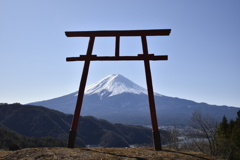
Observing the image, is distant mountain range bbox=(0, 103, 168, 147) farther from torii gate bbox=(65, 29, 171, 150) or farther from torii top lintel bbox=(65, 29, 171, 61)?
torii top lintel bbox=(65, 29, 171, 61)

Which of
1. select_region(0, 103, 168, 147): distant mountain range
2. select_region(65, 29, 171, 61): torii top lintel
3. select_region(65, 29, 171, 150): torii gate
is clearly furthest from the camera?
select_region(0, 103, 168, 147): distant mountain range

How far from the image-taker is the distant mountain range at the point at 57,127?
66.4 m

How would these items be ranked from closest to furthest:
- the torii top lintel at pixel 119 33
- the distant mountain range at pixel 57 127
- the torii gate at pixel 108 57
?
the torii gate at pixel 108 57 → the torii top lintel at pixel 119 33 → the distant mountain range at pixel 57 127

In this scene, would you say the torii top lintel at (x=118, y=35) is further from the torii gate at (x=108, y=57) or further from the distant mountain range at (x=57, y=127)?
the distant mountain range at (x=57, y=127)

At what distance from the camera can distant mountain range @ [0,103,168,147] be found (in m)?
66.4

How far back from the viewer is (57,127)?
67.4 metres

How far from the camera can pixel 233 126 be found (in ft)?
77.4

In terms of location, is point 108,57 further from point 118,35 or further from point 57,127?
point 57,127

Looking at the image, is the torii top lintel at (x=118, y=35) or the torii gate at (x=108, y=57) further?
the torii top lintel at (x=118, y=35)

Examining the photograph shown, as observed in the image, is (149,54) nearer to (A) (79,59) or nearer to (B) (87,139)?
(A) (79,59)

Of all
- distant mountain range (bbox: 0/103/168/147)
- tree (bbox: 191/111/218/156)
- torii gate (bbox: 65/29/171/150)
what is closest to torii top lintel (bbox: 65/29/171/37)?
torii gate (bbox: 65/29/171/150)

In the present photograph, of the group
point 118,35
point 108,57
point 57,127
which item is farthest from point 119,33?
point 57,127

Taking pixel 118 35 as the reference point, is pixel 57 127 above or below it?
below

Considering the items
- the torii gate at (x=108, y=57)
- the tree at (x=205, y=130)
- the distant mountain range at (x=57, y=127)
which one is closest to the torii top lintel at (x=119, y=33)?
the torii gate at (x=108, y=57)
